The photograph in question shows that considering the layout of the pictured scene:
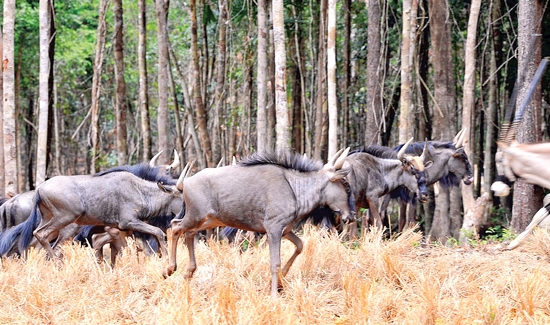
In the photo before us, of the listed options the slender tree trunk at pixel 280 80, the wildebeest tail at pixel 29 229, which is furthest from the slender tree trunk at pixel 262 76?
the wildebeest tail at pixel 29 229

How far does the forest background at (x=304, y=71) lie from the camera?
514 inches

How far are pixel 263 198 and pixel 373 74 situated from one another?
649 cm

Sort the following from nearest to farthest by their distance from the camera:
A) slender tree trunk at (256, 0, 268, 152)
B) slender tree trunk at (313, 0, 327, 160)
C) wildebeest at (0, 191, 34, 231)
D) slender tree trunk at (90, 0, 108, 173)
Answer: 1. wildebeest at (0, 191, 34, 231)
2. slender tree trunk at (256, 0, 268, 152)
3. slender tree trunk at (313, 0, 327, 160)
4. slender tree trunk at (90, 0, 108, 173)

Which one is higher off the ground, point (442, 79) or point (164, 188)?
point (442, 79)

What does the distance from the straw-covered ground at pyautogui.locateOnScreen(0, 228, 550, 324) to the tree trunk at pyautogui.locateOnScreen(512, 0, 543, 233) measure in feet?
5.11

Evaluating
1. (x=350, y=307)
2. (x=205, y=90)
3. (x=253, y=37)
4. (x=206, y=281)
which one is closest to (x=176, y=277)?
(x=206, y=281)

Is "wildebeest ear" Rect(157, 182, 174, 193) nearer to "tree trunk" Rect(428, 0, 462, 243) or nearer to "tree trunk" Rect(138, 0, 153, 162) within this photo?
"tree trunk" Rect(138, 0, 153, 162)

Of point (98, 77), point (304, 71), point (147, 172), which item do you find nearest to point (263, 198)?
point (147, 172)

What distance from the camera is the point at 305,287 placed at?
24.0 ft

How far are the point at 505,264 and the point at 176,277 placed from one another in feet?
13.5

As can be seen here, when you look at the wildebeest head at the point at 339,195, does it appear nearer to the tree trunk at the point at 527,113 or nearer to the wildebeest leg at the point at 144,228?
the wildebeest leg at the point at 144,228

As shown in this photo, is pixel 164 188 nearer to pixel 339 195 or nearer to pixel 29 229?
pixel 29 229

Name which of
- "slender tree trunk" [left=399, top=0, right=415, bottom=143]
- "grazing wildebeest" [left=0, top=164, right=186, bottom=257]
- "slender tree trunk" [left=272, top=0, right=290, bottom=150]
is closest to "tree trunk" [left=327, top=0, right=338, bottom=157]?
"slender tree trunk" [left=399, top=0, right=415, bottom=143]

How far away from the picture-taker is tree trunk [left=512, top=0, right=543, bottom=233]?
1113cm
